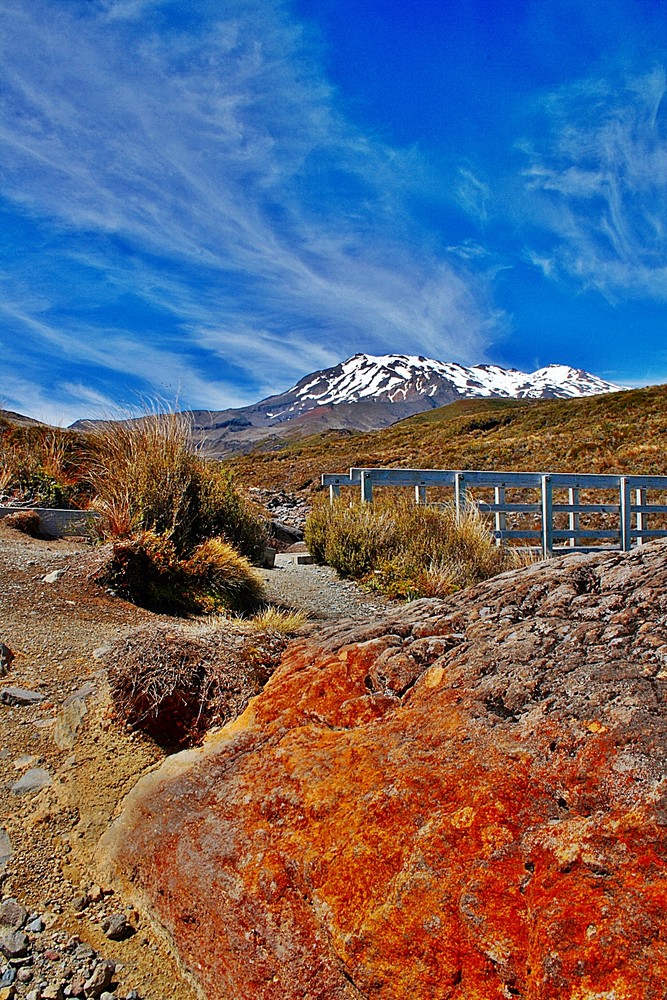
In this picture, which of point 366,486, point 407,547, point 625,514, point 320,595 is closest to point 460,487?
point 366,486

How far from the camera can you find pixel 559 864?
1542mm

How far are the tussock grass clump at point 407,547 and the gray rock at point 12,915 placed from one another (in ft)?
18.8

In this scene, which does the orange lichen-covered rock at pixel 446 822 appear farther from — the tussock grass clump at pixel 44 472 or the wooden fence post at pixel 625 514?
the wooden fence post at pixel 625 514

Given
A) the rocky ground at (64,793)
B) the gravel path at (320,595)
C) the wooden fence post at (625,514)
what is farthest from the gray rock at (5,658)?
the wooden fence post at (625,514)

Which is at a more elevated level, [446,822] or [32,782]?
[446,822]

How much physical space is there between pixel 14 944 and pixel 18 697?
174 centimetres

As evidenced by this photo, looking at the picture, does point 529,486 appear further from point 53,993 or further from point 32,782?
point 53,993

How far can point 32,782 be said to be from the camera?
10.4 feet

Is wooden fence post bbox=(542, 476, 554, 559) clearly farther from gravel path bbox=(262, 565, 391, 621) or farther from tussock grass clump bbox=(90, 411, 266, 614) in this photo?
tussock grass clump bbox=(90, 411, 266, 614)

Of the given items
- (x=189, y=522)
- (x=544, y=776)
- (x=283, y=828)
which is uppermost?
(x=189, y=522)

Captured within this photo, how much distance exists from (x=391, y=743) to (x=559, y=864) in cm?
68

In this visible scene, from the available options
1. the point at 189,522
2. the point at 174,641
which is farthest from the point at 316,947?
the point at 189,522

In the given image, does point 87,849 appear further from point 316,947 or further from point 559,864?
point 559,864

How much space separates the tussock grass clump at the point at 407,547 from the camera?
827 cm
